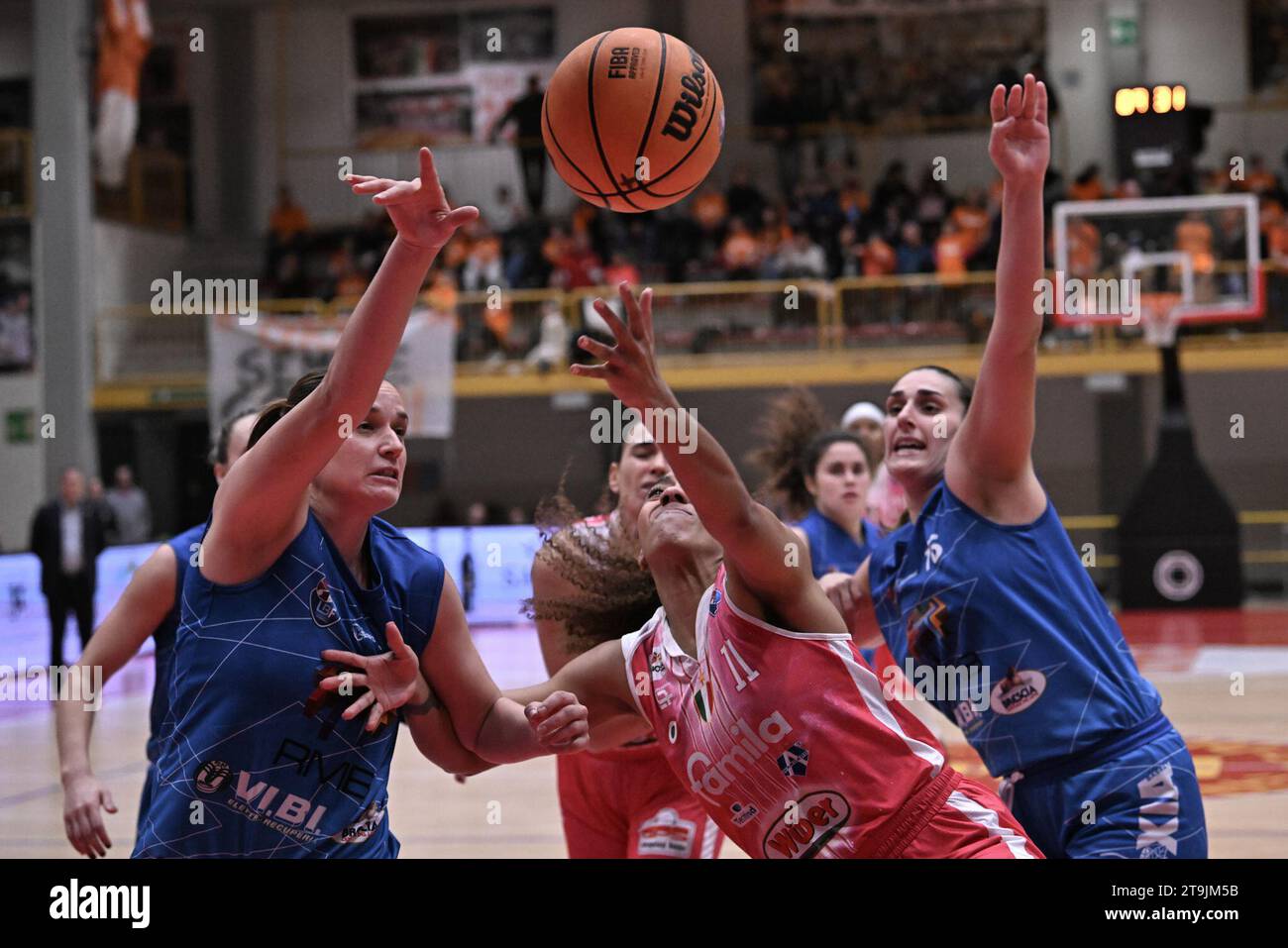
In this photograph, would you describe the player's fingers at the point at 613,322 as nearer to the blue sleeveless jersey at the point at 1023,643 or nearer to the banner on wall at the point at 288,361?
→ the blue sleeveless jersey at the point at 1023,643

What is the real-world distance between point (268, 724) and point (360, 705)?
0.17 meters

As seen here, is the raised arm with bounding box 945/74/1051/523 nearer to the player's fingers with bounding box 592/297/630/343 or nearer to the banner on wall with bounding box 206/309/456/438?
the player's fingers with bounding box 592/297/630/343

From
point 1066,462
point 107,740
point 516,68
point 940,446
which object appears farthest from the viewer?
point 516,68

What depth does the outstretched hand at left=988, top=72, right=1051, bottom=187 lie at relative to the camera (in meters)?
3.02

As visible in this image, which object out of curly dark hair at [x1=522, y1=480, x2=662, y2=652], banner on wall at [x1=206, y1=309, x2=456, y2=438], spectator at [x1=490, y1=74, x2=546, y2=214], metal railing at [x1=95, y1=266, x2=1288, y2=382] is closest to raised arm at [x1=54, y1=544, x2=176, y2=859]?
curly dark hair at [x1=522, y1=480, x2=662, y2=652]

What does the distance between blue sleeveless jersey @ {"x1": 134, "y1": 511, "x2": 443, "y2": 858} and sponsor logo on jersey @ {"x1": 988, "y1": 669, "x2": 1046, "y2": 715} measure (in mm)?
1273

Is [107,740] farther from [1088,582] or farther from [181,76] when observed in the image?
[181,76]

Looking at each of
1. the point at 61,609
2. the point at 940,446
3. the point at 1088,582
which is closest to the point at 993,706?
the point at 1088,582

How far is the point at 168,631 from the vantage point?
3717 millimetres

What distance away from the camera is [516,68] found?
21.7 meters

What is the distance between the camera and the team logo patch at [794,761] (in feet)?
8.86

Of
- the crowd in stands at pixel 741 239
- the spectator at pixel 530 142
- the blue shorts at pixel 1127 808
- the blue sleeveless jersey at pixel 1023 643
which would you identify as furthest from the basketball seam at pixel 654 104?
the spectator at pixel 530 142

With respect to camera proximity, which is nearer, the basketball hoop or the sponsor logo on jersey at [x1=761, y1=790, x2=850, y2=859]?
the sponsor logo on jersey at [x1=761, y1=790, x2=850, y2=859]

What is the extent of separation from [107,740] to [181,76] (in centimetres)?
1585
